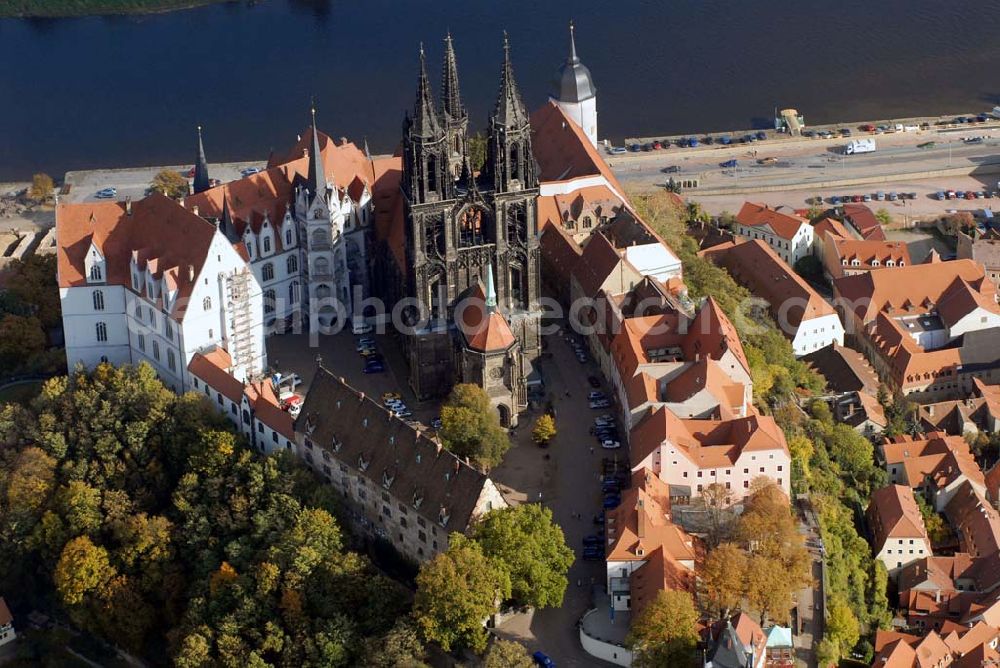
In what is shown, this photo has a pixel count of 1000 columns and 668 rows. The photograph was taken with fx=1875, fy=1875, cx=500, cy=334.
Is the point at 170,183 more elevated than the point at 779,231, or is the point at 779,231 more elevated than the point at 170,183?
the point at 170,183

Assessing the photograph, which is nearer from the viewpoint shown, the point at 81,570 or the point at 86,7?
the point at 81,570

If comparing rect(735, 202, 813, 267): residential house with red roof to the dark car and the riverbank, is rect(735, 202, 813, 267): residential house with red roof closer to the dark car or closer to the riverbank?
the dark car

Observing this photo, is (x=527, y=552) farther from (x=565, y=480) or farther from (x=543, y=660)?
(x=565, y=480)

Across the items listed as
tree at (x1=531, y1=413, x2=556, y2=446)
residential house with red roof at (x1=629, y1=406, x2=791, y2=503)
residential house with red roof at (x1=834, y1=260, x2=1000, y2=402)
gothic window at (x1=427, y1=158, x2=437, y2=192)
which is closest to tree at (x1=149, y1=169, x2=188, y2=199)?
gothic window at (x1=427, y1=158, x2=437, y2=192)

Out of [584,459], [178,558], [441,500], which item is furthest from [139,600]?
[584,459]

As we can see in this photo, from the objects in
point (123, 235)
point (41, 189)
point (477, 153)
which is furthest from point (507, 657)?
point (41, 189)

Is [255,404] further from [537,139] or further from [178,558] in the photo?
[537,139]
